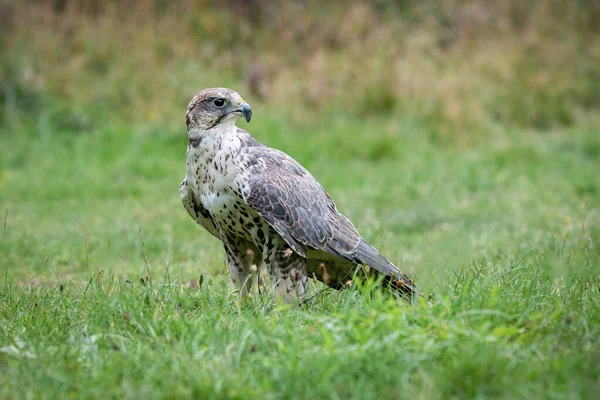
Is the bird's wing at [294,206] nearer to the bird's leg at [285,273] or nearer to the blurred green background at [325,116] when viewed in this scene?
the bird's leg at [285,273]

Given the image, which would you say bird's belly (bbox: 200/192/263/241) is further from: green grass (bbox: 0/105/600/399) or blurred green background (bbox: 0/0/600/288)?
blurred green background (bbox: 0/0/600/288)

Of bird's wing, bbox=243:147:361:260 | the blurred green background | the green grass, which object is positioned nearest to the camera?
the green grass

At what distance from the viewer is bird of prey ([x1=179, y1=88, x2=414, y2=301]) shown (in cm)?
410

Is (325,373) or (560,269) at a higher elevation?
(560,269)

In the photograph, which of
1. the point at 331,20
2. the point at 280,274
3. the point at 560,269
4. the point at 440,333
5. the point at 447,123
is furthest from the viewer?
the point at 331,20

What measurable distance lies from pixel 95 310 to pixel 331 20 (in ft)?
32.0

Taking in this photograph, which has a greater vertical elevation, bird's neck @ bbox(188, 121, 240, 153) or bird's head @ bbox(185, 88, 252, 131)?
bird's head @ bbox(185, 88, 252, 131)

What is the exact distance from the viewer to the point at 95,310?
3.76m

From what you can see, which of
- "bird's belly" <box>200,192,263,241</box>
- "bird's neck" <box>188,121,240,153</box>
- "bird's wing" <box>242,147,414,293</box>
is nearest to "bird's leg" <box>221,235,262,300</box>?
"bird's belly" <box>200,192,263,241</box>

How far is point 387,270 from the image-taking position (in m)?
4.23

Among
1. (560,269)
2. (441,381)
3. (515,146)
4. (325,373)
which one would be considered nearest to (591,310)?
(560,269)

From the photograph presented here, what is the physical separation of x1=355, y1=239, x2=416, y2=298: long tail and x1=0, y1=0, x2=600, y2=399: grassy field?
17cm

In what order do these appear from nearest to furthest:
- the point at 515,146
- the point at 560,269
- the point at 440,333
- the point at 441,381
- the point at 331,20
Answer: the point at 441,381 → the point at 440,333 → the point at 560,269 → the point at 515,146 → the point at 331,20

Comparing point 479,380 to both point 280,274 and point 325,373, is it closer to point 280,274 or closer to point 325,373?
point 325,373
